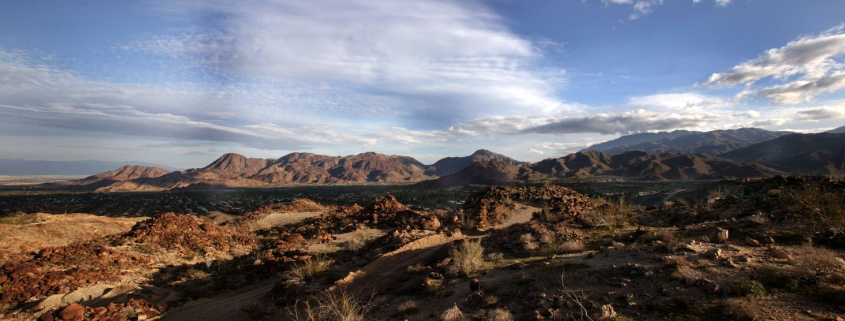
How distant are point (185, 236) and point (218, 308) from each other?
10.5m

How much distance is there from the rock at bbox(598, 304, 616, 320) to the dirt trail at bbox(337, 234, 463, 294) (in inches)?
217

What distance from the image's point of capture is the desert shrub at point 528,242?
11.1m

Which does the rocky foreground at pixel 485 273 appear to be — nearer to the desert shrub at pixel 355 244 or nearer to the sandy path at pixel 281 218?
the desert shrub at pixel 355 244

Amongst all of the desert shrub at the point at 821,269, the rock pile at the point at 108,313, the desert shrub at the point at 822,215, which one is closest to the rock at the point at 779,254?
the desert shrub at the point at 821,269

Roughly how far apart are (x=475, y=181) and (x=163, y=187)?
106 meters

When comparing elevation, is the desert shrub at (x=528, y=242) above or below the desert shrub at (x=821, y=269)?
below

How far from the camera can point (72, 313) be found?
8.25 m

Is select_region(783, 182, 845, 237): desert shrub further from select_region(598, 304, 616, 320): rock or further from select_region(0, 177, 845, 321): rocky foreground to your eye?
select_region(598, 304, 616, 320): rock

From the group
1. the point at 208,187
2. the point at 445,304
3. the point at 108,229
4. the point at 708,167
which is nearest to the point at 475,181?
the point at 708,167

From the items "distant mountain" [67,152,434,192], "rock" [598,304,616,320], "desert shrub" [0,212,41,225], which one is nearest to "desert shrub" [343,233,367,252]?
"rock" [598,304,616,320]

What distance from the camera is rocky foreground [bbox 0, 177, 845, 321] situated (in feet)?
18.2

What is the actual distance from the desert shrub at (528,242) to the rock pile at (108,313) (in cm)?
1087

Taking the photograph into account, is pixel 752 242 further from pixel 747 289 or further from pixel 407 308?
pixel 407 308

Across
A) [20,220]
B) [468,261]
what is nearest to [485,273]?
[468,261]
